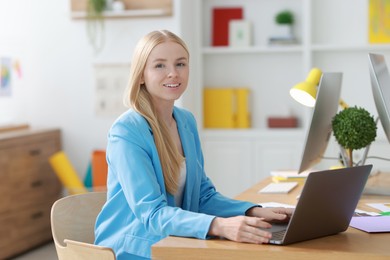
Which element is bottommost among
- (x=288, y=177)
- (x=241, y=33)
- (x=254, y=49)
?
(x=288, y=177)

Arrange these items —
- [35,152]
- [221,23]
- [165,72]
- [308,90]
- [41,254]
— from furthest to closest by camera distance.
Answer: [221,23] < [35,152] < [41,254] < [308,90] < [165,72]

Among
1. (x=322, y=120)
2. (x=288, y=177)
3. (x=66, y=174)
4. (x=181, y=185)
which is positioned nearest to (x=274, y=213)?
(x=181, y=185)

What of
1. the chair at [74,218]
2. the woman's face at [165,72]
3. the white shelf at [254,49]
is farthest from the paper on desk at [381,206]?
the white shelf at [254,49]

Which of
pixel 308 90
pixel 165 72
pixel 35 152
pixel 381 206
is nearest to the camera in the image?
pixel 165 72

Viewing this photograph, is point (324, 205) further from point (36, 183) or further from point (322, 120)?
point (36, 183)

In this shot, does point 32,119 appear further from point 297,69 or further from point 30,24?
point 297,69

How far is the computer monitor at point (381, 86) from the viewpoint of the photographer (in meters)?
2.55

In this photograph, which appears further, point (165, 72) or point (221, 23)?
point (221, 23)

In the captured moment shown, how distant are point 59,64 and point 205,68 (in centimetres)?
114

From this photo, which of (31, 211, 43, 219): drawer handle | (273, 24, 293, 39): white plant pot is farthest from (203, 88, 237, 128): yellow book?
(31, 211, 43, 219): drawer handle

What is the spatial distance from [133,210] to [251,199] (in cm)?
78

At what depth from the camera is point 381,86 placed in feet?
8.45

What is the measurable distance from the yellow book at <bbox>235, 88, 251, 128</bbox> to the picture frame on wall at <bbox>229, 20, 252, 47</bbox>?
0.35 m

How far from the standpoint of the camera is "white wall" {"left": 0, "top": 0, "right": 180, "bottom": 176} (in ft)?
18.1
